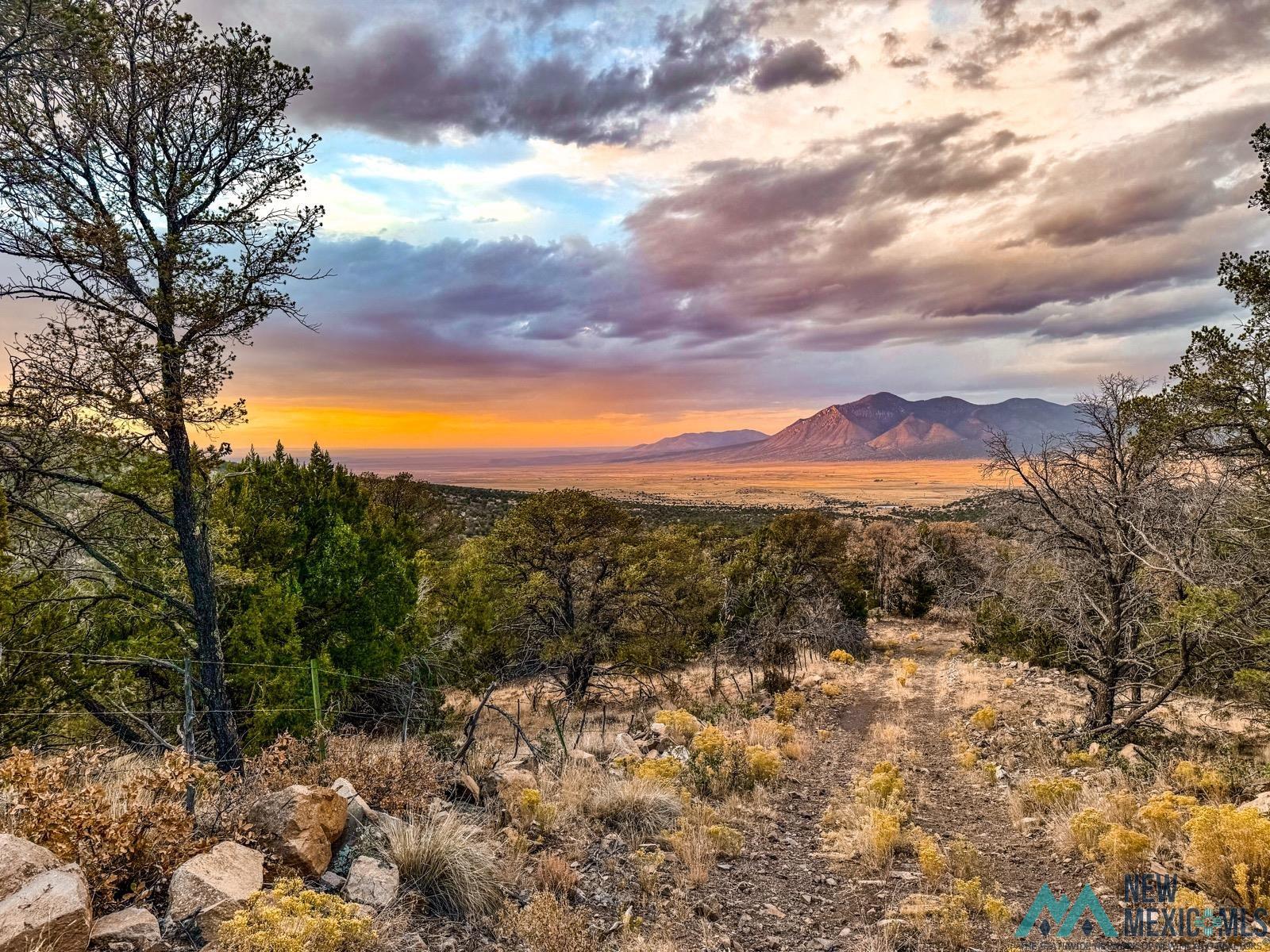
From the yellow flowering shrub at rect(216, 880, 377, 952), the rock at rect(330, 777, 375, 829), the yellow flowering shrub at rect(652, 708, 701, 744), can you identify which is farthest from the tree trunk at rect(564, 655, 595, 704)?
the yellow flowering shrub at rect(216, 880, 377, 952)

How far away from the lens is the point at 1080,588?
11250 millimetres

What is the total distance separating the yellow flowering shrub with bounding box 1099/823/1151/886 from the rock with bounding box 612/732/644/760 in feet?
22.3

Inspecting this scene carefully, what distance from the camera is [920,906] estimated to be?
6.11m

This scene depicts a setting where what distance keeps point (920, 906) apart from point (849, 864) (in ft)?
5.16

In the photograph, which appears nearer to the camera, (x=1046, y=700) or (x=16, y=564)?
(x=16, y=564)

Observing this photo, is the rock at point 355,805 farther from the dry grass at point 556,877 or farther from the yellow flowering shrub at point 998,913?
the yellow flowering shrub at point 998,913

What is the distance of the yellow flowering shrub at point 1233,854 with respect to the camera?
5.46 metres

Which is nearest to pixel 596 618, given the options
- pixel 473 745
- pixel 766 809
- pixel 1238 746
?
pixel 473 745

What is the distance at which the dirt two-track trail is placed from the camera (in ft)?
19.4

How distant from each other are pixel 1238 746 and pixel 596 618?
46.0ft

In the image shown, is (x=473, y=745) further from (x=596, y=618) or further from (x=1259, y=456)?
(x=1259, y=456)

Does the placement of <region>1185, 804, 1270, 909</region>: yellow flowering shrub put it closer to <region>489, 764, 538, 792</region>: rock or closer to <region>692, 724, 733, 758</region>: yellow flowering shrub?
<region>692, 724, 733, 758</region>: yellow flowering shrub

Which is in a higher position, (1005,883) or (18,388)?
(18,388)

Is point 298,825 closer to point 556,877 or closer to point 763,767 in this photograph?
point 556,877
